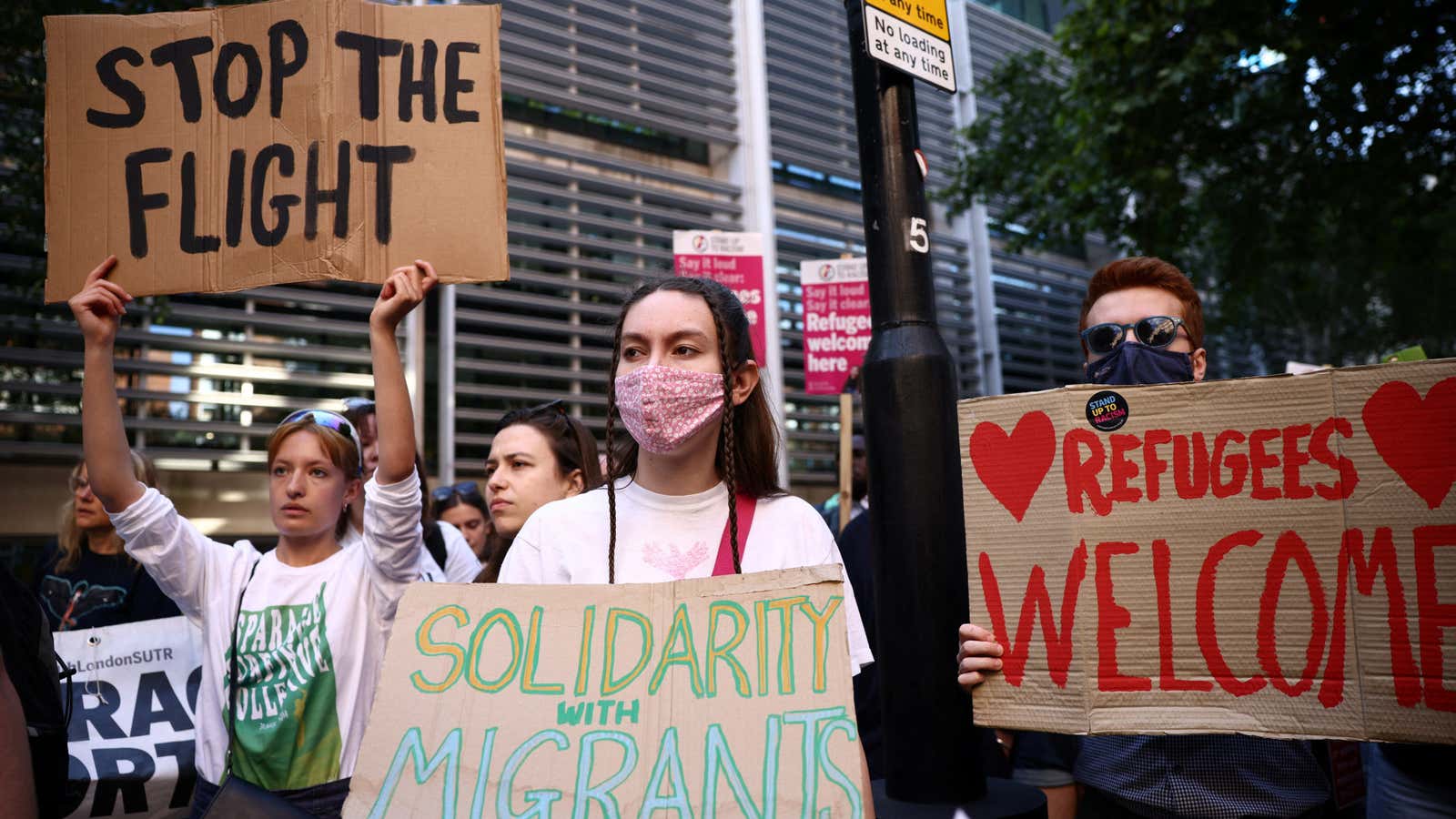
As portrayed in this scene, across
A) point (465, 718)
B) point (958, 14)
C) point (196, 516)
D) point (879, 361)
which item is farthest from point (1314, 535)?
point (958, 14)

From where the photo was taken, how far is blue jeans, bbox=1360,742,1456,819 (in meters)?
2.00

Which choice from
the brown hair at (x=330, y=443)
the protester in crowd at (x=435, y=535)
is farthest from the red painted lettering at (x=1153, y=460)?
the protester in crowd at (x=435, y=535)

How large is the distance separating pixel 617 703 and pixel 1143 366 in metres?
1.44


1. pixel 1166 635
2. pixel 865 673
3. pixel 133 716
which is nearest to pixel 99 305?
pixel 133 716

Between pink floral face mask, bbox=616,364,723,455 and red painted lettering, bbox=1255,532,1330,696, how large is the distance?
1.06 meters

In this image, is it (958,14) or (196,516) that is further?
(958,14)

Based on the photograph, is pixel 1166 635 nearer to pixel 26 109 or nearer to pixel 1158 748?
pixel 1158 748

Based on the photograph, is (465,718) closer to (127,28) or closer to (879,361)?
(879,361)

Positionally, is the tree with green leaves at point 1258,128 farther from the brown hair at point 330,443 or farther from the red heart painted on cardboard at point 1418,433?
the brown hair at point 330,443

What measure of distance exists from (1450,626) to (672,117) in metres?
11.8

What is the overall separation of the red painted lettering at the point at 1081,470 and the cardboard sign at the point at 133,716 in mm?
2762

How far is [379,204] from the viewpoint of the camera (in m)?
2.45

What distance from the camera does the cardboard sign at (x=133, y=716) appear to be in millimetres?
3033

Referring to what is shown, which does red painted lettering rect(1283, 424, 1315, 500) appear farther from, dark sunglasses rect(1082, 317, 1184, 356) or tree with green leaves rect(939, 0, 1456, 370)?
tree with green leaves rect(939, 0, 1456, 370)
